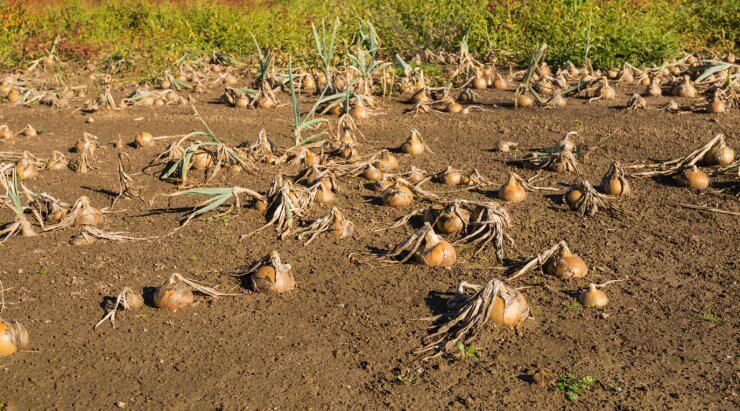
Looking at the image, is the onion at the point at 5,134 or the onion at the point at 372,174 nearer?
the onion at the point at 372,174

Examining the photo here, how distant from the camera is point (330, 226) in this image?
4.46 m

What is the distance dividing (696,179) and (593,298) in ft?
6.26

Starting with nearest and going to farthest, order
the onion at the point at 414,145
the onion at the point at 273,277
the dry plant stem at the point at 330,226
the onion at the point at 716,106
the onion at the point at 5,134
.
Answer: the onion at the point at 273,277 → the dry plant stem at the point at 330,226 → the onion at the point at 414,145 → the onion at the point at 716,106 → the onion at the point at 5,134

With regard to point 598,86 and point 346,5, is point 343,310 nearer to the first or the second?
point 598,86

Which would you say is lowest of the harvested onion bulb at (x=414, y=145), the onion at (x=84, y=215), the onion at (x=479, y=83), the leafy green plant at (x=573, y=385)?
the onion at (x=479, y=83)

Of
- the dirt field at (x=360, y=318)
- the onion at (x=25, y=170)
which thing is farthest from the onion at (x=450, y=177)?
the onion at (x=25, y=170)

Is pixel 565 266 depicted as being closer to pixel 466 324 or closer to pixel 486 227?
pixel 486 227

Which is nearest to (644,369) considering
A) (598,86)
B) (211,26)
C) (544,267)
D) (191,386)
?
(544,267)

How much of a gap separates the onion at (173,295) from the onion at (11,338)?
23.7 inches

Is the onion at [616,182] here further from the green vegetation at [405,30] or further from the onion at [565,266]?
the green vegetation at [405,30]

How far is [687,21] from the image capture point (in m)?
9.70

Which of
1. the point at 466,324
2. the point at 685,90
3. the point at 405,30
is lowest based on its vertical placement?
the point at 405,30

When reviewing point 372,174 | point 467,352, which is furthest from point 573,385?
point 372,174

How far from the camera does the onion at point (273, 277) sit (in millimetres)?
3801
